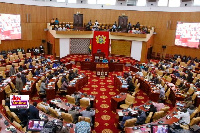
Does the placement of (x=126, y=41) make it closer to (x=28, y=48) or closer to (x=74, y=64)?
(x=74, y=64)

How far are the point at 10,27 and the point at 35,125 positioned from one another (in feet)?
56.3

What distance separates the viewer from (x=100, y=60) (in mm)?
18078

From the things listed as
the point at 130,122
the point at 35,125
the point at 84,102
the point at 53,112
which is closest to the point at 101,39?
the point at 84,102

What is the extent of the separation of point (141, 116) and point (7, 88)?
7.32m

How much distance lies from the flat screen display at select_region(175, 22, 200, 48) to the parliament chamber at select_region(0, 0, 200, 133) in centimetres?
10

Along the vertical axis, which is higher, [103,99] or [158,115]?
[158,115]

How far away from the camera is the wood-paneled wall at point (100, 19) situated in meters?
21.7

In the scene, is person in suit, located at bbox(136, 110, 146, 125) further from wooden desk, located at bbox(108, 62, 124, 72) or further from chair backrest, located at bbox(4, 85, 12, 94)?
wooden desk, located at bbox(108, 62, 124, 72)

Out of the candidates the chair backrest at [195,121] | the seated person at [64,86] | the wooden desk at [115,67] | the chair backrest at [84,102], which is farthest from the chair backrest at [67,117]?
the wooden desk at [115,67]

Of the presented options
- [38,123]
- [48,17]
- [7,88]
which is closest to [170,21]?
[48,17]

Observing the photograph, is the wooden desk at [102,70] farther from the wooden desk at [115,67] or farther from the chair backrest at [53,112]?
the chair backrest at [53,112]

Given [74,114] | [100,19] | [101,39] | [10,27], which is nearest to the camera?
[74,114]

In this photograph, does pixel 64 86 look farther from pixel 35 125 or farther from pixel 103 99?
pixel 35 125

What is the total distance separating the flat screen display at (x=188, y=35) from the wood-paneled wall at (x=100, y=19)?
0.55m
